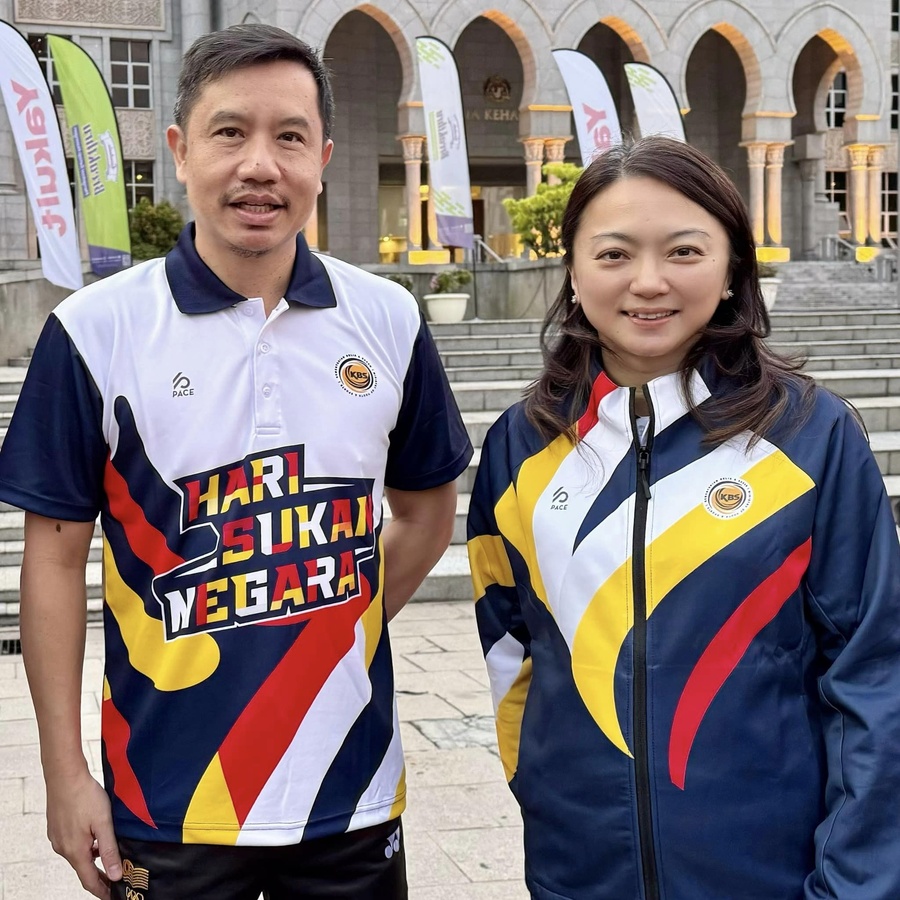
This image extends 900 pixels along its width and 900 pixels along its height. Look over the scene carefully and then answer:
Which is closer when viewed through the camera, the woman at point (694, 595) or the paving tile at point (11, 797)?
the woman at point (694, 595)

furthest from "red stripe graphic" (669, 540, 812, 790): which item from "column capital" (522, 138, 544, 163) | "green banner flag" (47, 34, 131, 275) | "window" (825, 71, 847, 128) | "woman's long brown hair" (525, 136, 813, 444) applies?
"window" (825, 71, 847, 128)

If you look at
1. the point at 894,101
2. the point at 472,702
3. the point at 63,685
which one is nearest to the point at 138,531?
the point at 63,685

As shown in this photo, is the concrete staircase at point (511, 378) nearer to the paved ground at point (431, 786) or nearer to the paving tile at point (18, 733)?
the paved ground at point (431, 786)

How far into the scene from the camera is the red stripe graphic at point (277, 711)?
2.08 m

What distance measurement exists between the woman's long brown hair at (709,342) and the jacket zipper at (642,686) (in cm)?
14

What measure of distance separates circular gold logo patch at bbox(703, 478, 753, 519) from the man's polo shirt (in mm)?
571

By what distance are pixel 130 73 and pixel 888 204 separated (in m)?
19.7

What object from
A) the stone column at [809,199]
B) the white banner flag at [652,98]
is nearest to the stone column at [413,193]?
the white banner flag at [652,98]

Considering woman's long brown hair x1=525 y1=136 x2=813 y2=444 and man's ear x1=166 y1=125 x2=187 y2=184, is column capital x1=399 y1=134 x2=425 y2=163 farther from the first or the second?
woman's long brown hair x1=525 y1=136 x2=813 y2=444

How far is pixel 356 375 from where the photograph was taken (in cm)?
222

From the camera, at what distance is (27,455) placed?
210 cm

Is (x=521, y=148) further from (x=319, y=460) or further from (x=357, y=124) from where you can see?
(x=319, y=460)

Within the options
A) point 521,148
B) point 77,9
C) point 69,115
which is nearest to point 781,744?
point 69,115

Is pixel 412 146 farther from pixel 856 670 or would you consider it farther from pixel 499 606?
pixel 856 670
